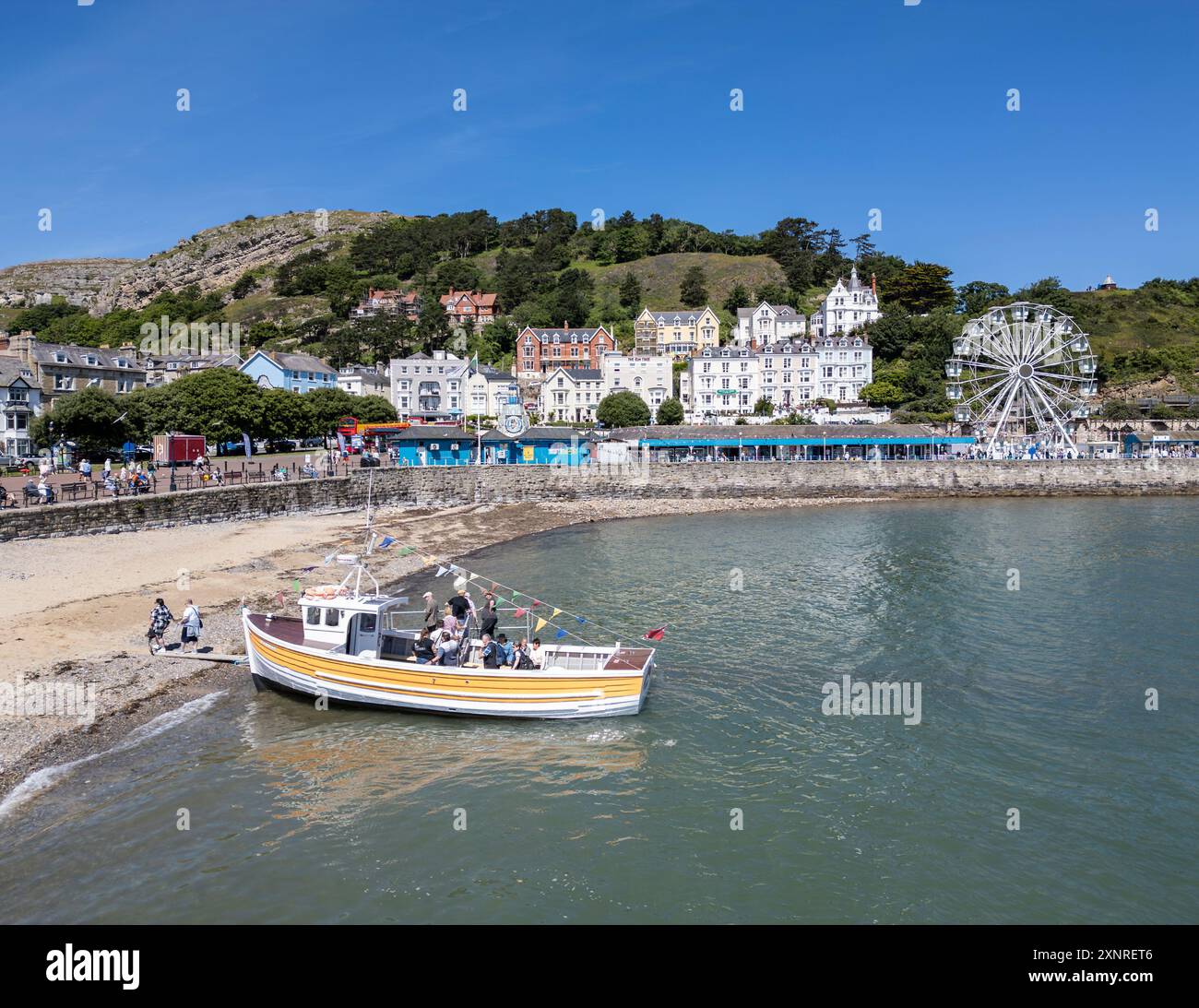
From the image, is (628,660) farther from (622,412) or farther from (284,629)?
(622,412)

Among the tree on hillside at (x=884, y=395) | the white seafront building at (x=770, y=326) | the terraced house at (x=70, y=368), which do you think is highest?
the white seafront building at (x=770, y=326)

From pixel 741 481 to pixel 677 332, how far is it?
2767 inches

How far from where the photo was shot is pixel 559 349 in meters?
128

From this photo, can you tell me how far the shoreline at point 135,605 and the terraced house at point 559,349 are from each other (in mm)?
79286

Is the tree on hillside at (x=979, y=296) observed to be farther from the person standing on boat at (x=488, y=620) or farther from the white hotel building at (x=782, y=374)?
the person standing on boat at (x=488, y=620)

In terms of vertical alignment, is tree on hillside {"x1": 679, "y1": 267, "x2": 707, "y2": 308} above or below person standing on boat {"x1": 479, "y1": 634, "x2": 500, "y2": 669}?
above

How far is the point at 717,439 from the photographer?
84.1m

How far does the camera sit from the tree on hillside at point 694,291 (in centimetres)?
16625

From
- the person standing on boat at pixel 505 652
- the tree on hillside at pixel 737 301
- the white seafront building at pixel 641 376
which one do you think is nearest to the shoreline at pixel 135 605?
the person standing on boat at pixel 505 652

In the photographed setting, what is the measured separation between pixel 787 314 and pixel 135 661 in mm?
126262

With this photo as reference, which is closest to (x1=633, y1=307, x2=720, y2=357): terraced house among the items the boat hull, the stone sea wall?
the stone sea wall

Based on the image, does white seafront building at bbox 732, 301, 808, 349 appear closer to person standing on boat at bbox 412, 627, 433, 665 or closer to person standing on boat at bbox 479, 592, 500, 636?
person standing on boat at bbox 479, 592, 500, 636

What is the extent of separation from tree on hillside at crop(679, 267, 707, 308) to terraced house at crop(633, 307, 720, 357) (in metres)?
28.5

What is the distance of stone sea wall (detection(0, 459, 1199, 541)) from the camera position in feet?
201
